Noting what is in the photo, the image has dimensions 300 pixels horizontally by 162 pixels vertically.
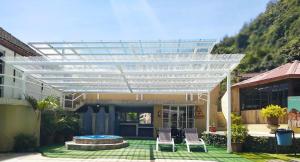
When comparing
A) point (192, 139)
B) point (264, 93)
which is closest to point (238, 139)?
point (192, 139)

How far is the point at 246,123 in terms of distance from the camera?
2833cm

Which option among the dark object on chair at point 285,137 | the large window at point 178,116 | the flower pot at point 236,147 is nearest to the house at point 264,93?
the large window at point 178,116

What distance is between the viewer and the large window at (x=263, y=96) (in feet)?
79.3

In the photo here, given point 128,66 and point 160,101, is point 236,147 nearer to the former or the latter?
point 128,66

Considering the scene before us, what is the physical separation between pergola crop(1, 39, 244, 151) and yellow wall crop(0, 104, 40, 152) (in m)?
2.15

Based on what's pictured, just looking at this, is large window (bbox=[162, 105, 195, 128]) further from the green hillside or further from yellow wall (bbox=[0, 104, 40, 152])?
the green hillside

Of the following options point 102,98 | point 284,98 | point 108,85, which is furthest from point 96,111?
point 284,98

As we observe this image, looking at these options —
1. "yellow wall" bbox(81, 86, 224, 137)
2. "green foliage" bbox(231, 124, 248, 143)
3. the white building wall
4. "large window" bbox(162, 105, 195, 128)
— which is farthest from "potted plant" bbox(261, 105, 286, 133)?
the white building wall

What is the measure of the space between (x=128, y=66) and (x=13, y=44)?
7367mm

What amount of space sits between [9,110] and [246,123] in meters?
17.7

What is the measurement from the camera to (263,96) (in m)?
27.0

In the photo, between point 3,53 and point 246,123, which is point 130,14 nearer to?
point 3,53

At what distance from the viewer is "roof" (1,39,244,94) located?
17.1 m

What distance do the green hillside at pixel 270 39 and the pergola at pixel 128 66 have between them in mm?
30825
